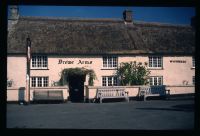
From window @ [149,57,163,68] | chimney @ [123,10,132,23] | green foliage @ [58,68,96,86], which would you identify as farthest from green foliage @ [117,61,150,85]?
chimney @ [123,10,132,23]

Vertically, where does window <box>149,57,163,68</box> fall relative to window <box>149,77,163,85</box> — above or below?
above

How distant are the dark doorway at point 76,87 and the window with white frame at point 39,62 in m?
3.03

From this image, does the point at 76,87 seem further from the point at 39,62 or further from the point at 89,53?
the point at 39,62

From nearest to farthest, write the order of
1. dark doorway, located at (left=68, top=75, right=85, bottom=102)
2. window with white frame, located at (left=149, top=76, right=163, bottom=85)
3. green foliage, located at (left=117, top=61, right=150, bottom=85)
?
dark doorway, located at (left=68, top=75, right=85, bottom=102), green foliage, located at (left=117, top=61, right=150, bottom=85), window with white frame, located at (left=149, top=76, right=163, bottom=85)

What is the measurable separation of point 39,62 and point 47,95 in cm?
536

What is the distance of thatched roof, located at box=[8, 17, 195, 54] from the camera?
2728 centimetres

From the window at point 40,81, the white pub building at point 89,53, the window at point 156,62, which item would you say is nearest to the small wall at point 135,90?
the white pub building at point 89,53

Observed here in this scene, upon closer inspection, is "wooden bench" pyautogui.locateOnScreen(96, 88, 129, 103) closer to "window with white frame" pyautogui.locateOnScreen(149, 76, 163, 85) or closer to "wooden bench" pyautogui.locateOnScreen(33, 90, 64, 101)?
"wooden bench" pyautogui.locateOnScreen(33, 90, 64, 101)

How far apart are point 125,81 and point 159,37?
27.9 feet

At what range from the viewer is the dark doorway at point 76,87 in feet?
85.5

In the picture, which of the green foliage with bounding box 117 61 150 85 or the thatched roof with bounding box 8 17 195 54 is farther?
the thatched roof with bounding box 8 17 195 54

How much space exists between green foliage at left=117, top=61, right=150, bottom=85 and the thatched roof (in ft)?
5.27
